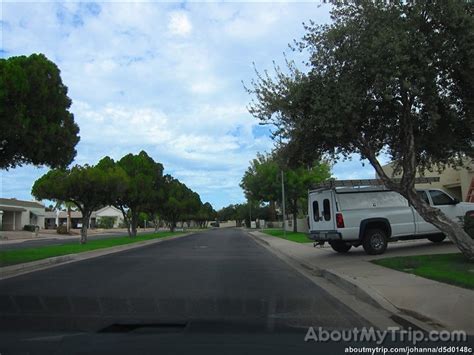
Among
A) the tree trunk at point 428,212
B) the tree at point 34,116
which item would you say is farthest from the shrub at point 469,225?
the tree at point 34,116

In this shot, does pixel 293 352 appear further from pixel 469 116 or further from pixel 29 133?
pixel 29 133

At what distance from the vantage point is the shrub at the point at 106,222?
4614 inches

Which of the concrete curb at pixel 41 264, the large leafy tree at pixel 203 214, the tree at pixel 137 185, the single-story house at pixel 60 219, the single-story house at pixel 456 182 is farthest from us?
the single-story house at pixel 60 219

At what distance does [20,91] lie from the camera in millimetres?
15352

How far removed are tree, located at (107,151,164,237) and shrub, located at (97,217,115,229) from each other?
69893 millimetres

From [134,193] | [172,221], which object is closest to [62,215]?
[172,221]

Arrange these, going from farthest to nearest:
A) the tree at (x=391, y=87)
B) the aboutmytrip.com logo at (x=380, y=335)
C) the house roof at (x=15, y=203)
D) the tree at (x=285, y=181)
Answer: the house roof at (x=15, y=203) → the tree at (x=285, y=181) → the tree at (x=391, y=87) → the aboutmytrip.com logo at (x=380, y=335)

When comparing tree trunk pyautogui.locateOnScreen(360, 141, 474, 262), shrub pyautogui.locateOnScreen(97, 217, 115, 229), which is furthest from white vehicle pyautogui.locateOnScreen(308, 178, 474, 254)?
shrub pyautogui.locateOnScreen(97, 217, 115, 229)

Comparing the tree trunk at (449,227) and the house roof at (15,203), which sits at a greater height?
the house roof at (15,203)

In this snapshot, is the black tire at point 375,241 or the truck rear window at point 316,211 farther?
the truck rear window at point 316,211

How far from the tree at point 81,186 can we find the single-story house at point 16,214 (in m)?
43.7

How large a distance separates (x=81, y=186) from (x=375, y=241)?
19.1m

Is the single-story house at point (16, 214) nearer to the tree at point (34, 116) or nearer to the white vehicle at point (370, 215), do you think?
the tree at point (34, 116)

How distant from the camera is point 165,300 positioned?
34.7ft
